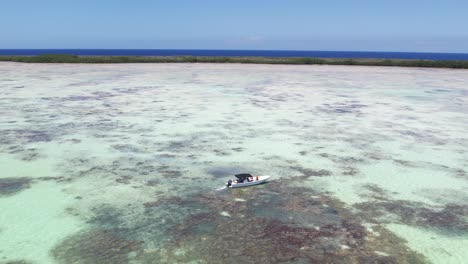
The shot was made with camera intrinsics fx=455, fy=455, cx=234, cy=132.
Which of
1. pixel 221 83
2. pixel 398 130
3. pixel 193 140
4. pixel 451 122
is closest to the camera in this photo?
pixel 193 140

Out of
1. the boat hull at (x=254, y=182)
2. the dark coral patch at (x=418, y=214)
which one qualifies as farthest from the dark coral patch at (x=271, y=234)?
the dark coral patch at (x=418, y=214)

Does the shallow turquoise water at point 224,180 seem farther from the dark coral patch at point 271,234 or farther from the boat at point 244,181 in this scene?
the boat at point 244,181

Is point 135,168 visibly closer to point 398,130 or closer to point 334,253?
point 334,253

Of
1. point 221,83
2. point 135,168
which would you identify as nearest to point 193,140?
point 135,168

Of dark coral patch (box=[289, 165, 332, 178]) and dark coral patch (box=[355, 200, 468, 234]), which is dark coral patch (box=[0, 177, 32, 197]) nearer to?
dark coral patch (box=[289, 165, 332, 178])

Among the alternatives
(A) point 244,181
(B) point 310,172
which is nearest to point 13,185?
(A) point 244,181

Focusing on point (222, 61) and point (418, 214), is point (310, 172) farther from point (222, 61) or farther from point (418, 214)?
point (222, 61)
